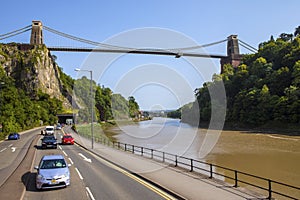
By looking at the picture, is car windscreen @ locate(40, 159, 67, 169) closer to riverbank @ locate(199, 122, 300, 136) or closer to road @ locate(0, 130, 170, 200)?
road @ locate(0, 130, 170, 200)

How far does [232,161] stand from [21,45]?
114671 mm

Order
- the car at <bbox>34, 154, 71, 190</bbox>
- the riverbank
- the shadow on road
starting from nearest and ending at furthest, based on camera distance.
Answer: the car at <bbox>34, 154, 71, 190</bbox> → the shadow on road → the riverbank

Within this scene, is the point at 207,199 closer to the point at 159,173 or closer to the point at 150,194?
the point at 150,194

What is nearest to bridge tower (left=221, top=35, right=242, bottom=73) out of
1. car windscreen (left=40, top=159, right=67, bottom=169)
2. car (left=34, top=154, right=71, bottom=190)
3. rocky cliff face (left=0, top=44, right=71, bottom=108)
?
rocky cliff face (left=0, top=44, right=71, bottom=108)

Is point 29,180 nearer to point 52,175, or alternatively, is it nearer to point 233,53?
point 52,175

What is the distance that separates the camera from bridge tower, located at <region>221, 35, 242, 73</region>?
433 feet

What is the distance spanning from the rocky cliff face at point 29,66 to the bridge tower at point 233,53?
73354 millimetres

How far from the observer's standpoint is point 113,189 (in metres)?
13.0

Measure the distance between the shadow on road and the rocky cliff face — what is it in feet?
328

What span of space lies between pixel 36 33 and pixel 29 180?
12518 cm

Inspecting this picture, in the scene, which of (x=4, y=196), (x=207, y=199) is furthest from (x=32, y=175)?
(x=207, y=199)

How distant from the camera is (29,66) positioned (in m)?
116

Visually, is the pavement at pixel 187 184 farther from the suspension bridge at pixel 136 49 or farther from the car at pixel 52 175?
the suspension bridge at pixel 136 49

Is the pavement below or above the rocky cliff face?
below
